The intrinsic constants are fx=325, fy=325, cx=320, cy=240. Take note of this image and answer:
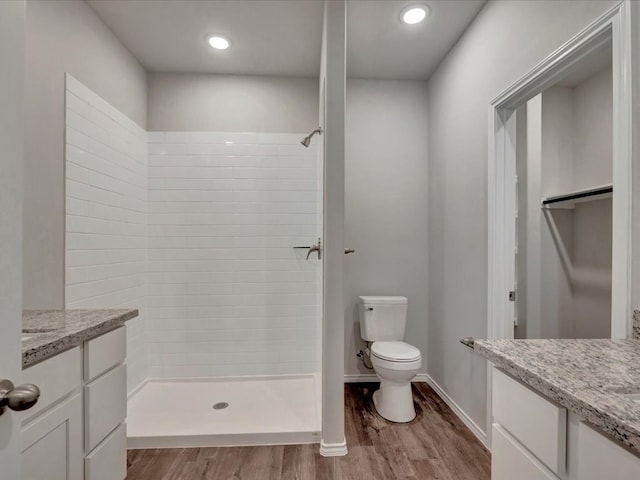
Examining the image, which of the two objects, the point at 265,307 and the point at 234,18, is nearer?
the point at 234,18

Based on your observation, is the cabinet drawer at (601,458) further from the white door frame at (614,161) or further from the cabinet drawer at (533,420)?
the white door frame at (614,161)

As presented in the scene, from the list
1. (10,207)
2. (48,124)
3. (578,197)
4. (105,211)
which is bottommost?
(10,207)

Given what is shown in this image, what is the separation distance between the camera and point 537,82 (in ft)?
5.23

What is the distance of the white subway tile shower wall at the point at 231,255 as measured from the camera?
8.96ft

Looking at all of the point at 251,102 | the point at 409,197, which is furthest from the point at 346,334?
the point at 251,102

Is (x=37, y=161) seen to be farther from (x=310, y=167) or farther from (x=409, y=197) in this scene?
(x=409, y=197)

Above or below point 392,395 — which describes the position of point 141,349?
above

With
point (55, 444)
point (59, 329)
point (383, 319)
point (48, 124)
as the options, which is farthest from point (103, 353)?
point (383, 319)

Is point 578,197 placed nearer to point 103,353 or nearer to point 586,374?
point 586,374

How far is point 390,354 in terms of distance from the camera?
2195mm

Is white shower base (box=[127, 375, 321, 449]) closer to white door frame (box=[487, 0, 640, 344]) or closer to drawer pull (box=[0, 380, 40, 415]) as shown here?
white door frame (box=[487, 0, 640, 344])

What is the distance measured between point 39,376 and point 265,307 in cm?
192

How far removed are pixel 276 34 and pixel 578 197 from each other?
2324 millimetres

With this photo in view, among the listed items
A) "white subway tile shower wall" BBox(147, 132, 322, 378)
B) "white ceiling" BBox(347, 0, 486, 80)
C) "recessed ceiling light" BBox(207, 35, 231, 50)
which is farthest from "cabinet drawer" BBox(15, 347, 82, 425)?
"white ceiling" BBox(347, 0, 486, 80)
